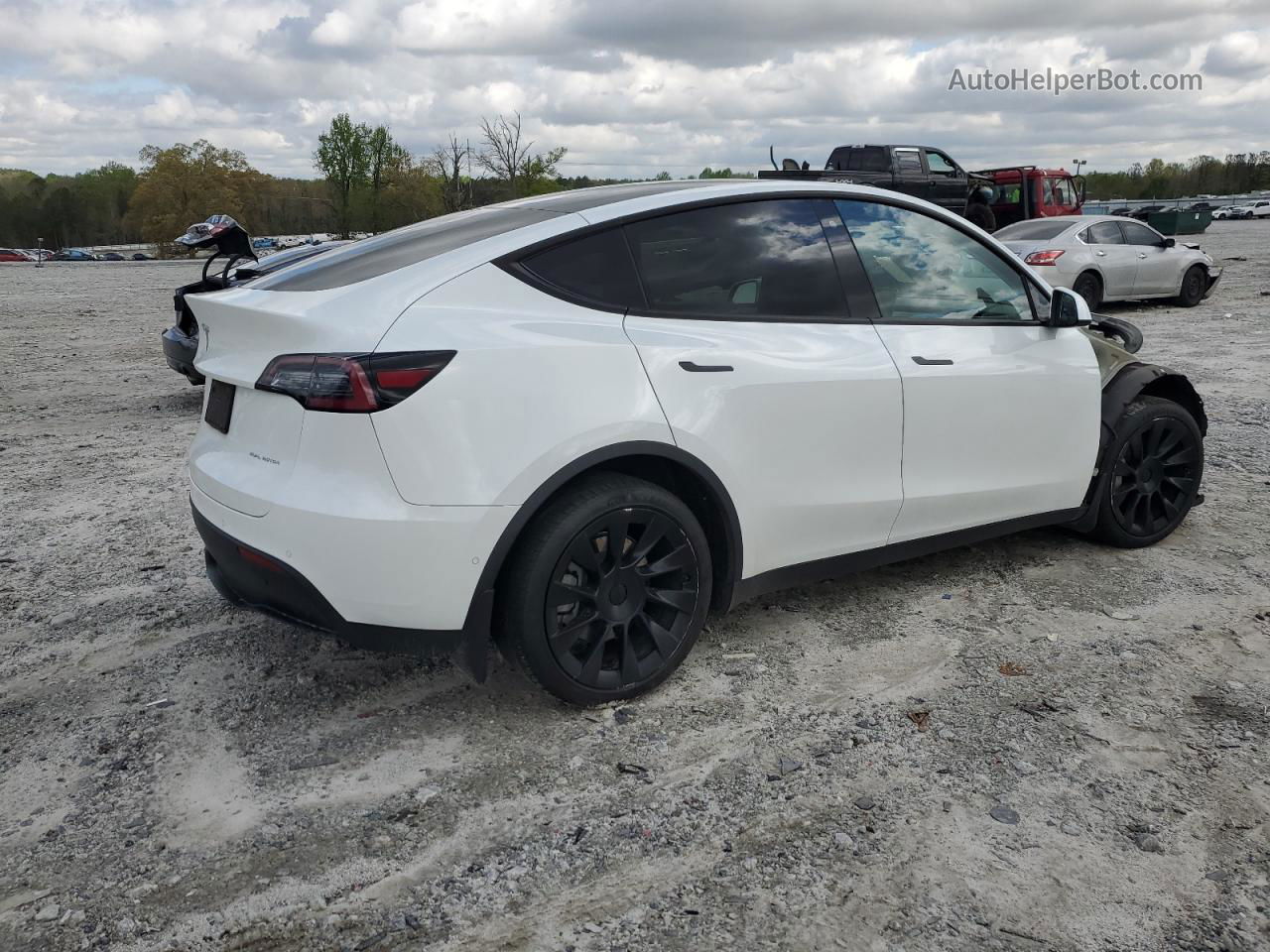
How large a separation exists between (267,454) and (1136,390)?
3.76m

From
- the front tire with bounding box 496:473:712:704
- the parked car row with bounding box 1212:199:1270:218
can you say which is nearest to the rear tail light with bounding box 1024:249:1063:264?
the front tire with bounding box 496:473:712:704

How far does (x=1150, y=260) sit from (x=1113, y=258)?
0.99 metres

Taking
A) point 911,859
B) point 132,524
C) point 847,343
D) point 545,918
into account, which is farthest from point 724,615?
point 132,524

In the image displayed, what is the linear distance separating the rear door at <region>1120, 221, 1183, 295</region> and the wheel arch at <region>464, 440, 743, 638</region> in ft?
47.6

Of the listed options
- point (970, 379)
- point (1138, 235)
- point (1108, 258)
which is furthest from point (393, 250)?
point (1138, 235)

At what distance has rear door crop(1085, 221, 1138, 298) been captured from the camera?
15.3 m

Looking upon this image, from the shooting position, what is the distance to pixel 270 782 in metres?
3.10

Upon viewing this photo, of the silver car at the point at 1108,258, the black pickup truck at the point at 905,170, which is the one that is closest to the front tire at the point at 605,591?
the silver car at the point at 1108,258

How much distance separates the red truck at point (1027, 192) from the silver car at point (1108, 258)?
5.41m

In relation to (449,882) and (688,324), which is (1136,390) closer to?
(688,324)

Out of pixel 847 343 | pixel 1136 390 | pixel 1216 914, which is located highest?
pixel 847 343

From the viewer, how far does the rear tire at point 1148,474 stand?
4.81 meters

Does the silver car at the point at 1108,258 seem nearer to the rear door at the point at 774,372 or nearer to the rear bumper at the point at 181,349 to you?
the rear bumper at the point at 181,349

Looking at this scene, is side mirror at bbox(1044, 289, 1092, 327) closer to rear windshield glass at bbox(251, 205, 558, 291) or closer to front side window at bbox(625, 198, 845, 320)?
front side window at bbox(625, 198, 845, 320)
